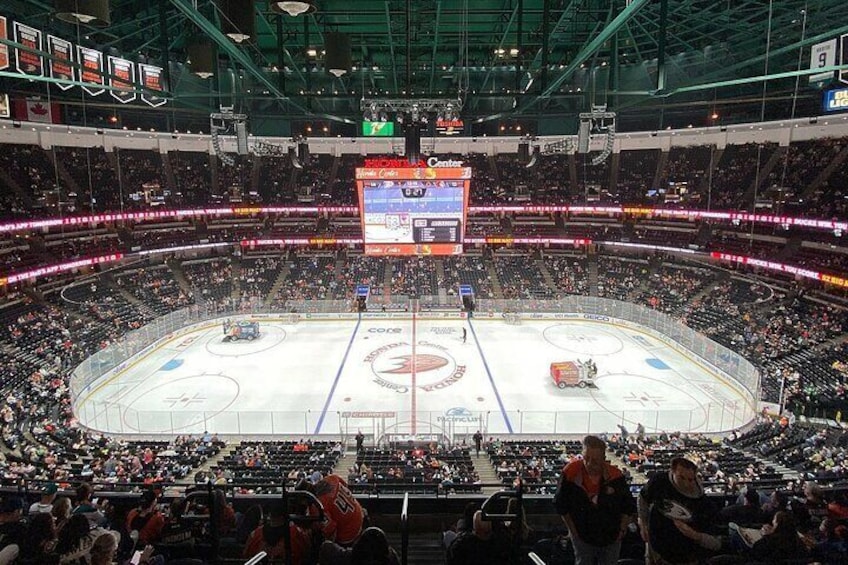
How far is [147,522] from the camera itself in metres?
5.36

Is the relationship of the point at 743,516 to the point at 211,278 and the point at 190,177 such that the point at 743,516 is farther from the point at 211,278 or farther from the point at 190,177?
the point at 190,177

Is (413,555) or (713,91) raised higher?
(713,91)

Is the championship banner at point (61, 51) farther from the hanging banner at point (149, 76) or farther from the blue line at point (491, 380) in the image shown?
the blue line at point (491, 380)

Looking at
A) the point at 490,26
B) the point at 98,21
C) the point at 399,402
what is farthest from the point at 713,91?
the point at 98,21

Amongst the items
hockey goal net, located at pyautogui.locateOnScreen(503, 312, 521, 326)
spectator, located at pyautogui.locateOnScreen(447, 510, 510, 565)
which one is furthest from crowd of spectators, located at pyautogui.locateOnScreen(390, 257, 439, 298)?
spectator, located at pyautogui.locateOnScreen(447, 510, 510, 565)

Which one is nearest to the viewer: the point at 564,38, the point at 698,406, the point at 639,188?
the point at 698,406

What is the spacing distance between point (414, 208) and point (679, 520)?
19.4m

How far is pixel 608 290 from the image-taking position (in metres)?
37.9

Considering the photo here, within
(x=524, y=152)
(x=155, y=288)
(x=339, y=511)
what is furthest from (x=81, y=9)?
(x=155, y=288)

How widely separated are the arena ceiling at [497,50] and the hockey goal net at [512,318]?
13.3m

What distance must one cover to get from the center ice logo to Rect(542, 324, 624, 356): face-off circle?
715cm

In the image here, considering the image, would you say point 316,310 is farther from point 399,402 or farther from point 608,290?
point 608,290

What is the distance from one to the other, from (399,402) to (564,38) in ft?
68.0

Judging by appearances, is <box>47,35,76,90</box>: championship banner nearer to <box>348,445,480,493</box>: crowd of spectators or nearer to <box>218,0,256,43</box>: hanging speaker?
<box>218,0,256,43</box>: hanging speaker
